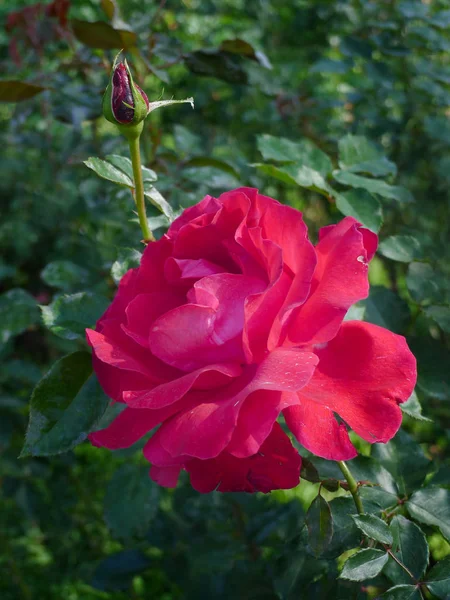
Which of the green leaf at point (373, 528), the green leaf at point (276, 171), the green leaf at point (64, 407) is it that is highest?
the green leaf at point (276, 171)

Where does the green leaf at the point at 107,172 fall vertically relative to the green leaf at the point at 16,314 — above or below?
above

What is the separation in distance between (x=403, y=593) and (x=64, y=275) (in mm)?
774

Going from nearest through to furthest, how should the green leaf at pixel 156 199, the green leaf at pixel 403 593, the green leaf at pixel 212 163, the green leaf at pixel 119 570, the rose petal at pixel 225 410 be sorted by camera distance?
the rose petal at pixel 225 410
the green leaf at pixel 403 593
the green leaf at pixel 156 199
the green leaf at pixel 212 163
the green leaf at pixel 119 570

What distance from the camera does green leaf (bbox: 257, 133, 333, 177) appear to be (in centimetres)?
91

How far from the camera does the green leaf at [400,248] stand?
0.91 m

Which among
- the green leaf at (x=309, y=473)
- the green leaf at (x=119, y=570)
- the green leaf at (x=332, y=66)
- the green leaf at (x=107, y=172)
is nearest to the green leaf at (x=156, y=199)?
the green leaf at (x=107, y=172)

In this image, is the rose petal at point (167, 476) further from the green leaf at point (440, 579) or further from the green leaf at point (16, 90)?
the green leaf at point (16, 90)

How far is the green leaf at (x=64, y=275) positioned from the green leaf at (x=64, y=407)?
0.43 metres

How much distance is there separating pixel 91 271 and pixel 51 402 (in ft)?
1.81

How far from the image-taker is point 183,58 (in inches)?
45.3

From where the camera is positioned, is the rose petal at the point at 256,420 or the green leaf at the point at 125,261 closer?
the rose petal at the point at 256,420

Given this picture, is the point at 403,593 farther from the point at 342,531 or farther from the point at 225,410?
the point at 225,410

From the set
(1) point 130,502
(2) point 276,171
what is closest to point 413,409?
(2) point 276,171

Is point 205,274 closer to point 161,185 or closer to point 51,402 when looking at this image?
point 51,402
